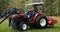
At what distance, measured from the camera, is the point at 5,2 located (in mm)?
19156

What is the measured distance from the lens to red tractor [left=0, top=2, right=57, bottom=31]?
35.6 ft

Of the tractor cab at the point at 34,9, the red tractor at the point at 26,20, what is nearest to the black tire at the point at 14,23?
the red tractor at the point at 26,20

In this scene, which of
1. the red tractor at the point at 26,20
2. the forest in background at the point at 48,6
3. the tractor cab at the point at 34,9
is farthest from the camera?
the forest in background at the point at 48,6

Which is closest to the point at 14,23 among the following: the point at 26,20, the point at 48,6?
the point at 26,20

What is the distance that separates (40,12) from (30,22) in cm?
102

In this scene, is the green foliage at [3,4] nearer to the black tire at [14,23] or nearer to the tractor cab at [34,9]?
the tractor cab at [34,9]

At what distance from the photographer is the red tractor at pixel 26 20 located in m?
10.9

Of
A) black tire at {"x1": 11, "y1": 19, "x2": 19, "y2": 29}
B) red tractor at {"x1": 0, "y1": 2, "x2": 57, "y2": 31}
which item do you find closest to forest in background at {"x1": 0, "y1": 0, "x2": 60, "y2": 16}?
red tractor at {"x1": 0, "y1": 2, "x2": 57, "y2": 31}

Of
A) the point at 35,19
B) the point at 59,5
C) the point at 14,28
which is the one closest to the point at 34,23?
the point at 35,19

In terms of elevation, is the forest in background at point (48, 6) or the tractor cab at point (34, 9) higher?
the tractor cab at point (34, 9)

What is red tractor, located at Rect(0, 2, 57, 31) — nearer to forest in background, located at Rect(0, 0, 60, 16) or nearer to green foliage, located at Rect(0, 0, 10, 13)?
forest in background, located at Rect(0, 0, 60, 16)

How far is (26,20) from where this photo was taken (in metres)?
11.1

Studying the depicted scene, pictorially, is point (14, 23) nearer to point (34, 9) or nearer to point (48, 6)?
point (34, 9)

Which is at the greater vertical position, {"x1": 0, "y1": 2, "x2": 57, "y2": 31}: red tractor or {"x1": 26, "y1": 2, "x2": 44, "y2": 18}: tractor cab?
{"x1": 26, "y1": 2, "x2": 44, "y2": 18}: tractor cab
